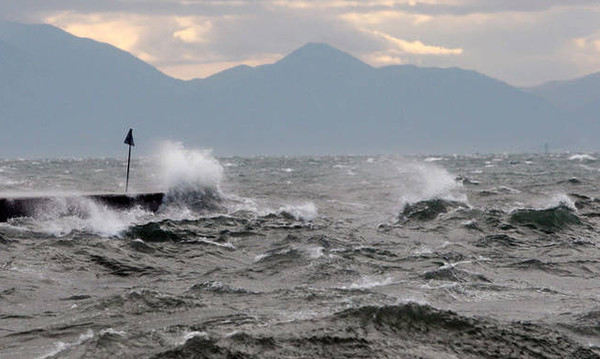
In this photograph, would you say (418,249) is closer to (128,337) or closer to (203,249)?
(203,249)

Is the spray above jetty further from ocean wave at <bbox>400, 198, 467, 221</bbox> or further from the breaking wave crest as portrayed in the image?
ocean wave at <bbox>400, 198, 467, 221</bbox>

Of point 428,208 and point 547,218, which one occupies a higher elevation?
point 547,218

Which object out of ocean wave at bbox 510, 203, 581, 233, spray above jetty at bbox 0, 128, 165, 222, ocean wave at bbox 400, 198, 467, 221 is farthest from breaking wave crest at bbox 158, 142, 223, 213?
ocean wave at bbox 510, 203, 581, 233

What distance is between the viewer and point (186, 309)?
432 inches

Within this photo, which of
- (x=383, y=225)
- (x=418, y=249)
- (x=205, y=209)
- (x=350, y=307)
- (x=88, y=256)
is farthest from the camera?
(x=205, y=209)

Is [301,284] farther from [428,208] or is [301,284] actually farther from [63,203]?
[428,208]

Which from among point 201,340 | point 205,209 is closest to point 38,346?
point 201,340

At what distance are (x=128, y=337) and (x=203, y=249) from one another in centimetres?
846

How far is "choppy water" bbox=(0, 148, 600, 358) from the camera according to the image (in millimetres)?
9234

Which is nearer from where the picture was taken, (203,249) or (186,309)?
(186,309)

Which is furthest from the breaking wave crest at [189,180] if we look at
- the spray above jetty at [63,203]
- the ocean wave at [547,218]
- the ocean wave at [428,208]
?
the ocean wave at [547,218]

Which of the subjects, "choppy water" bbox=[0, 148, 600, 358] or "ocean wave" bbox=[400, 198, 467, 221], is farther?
"ocean wave" bbox=[400, 198, 467, 221]

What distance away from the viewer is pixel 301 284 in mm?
13195

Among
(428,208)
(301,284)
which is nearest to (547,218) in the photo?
(428,208)
